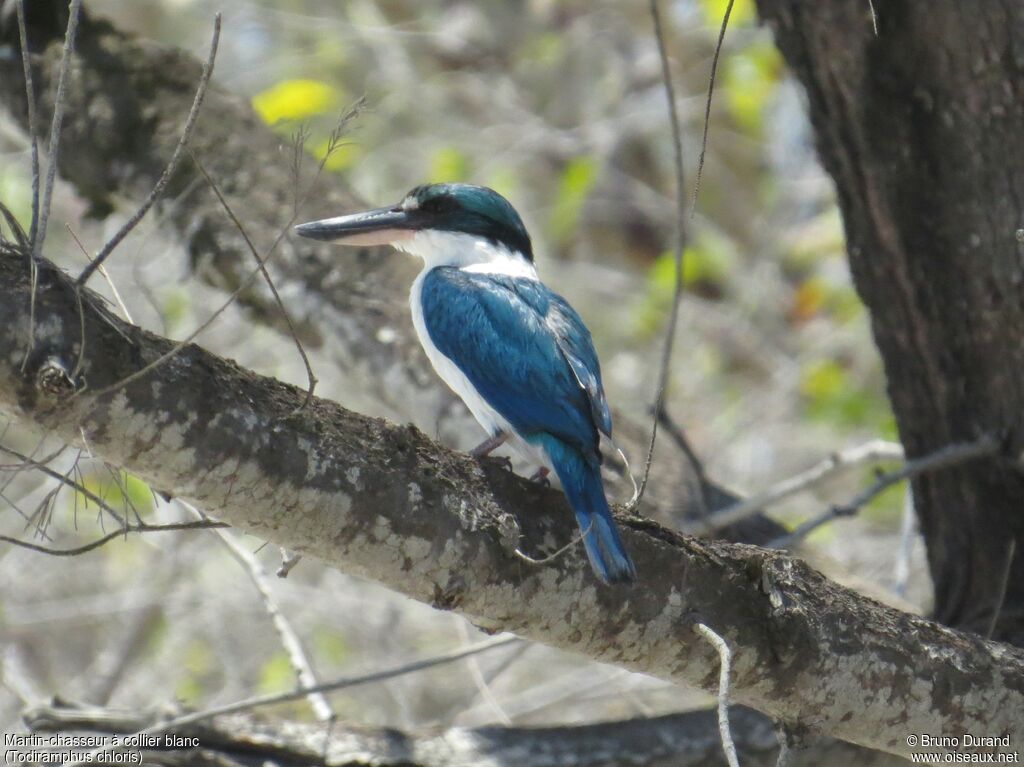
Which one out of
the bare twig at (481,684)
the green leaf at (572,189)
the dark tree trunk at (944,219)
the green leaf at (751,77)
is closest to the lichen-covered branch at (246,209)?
the dark tree trunk at (944,219)

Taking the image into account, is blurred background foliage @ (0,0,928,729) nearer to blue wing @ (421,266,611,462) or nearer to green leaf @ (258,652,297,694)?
green leaf @ (258,652,297,694)

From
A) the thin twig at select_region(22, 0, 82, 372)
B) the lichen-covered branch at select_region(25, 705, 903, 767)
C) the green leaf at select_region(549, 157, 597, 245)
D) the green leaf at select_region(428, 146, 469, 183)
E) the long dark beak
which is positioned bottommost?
the lichen-covered branch at select_region(25, 705, 903, 767)

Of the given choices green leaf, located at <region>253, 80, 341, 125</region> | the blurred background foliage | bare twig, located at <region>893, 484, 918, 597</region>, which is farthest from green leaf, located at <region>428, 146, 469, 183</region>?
bare twig, located at <region>893, 484, 918, 597</region>

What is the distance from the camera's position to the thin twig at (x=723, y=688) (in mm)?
1743

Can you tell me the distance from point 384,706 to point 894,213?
125 inches

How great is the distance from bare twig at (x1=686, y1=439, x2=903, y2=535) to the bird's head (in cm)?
92

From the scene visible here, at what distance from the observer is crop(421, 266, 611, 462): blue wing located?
107 inches

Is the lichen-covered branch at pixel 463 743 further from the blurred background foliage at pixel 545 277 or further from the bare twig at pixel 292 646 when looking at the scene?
the blurred background foliage at pixel 545 277

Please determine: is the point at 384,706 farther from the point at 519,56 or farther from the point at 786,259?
the point at 519,56

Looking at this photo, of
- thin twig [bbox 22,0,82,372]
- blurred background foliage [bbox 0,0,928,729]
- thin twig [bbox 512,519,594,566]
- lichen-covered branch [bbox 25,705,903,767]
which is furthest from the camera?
blurred background foliage [bbox 0,0,928,729]

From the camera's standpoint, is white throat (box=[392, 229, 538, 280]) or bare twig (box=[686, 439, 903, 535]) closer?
bare twig (box=[686, 439, 903, 535])

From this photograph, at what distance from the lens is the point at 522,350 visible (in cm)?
292

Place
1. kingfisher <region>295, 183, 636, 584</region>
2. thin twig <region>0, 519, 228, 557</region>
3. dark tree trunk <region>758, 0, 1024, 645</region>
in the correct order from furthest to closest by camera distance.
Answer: dark tree trunk <region>758, 0, 1024, 645</region> → kingfisher <region>295, 183, 636, 584</region> → thin twig <region>0, 519, 228, 557</region>

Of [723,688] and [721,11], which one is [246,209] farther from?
[721,11]
